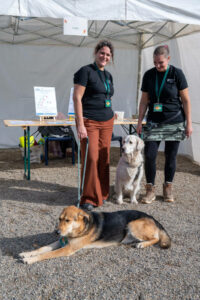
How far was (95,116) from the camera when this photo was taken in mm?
3477

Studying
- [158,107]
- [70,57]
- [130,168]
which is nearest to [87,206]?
[130,168]

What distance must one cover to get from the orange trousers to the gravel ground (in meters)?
0.23

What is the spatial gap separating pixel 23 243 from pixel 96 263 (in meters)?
0.75

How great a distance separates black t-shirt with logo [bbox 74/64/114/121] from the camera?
328 centimetres

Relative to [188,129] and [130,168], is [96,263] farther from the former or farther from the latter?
[188,129]

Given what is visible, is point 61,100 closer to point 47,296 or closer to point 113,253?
point 113,253

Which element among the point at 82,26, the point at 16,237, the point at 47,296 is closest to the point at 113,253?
the point at 47,296

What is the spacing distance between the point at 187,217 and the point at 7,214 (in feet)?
6.96

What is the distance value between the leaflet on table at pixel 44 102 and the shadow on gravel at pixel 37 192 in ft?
4.59

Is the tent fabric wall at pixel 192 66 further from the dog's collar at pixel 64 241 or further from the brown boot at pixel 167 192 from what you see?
the dog's collar at pixel 64 241

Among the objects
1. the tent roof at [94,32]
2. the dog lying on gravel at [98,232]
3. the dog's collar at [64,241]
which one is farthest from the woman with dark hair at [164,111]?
the tent roof at [94,32]

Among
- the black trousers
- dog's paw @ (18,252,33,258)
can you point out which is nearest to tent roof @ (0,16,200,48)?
the black trousers

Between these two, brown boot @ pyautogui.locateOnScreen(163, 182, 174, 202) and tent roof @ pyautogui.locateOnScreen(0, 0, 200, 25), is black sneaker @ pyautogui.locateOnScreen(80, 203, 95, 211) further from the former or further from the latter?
tent roof @ pyautogui.locateOnScreen(0, 0, 200, 25)

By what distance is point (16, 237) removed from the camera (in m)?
2.91
